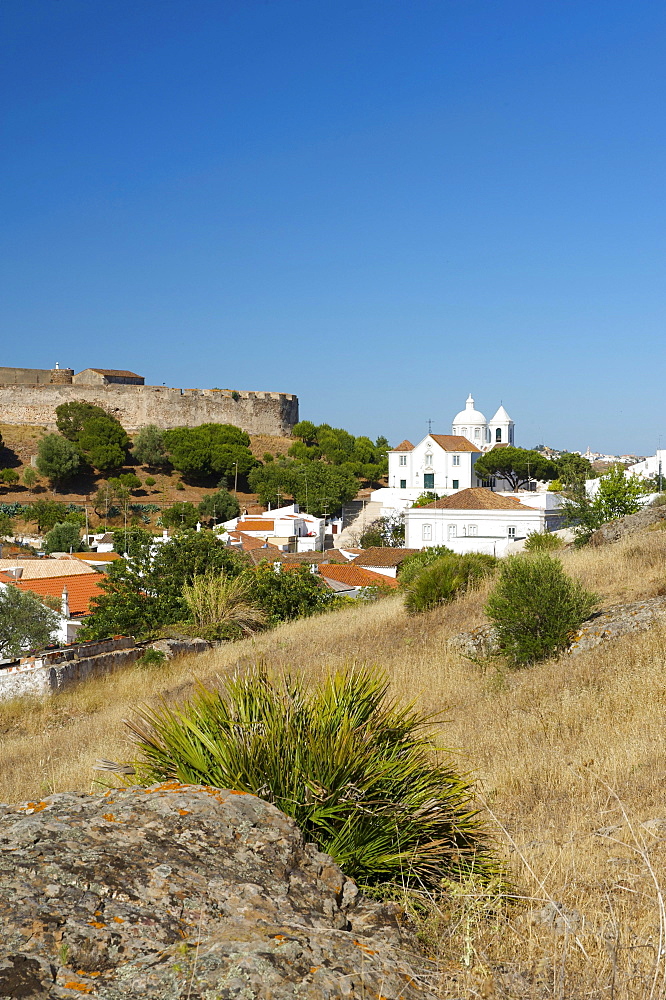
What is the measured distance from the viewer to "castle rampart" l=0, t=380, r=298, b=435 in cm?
6912

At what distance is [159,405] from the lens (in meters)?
72.4

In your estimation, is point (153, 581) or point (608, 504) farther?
point (608, 504)

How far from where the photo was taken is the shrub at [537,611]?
7410 millimetres

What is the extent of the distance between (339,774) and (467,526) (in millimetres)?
36640

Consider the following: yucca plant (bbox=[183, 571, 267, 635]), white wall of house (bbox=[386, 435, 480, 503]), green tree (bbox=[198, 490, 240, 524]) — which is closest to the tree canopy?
white wall of house (bbox=[386, 435, 480, 503])

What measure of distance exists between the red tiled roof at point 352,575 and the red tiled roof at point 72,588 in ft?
26.5

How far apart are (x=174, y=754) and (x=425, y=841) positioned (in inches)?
37.8

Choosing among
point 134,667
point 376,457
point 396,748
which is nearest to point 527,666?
point 396,748

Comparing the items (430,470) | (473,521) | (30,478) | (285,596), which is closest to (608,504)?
(285,596)

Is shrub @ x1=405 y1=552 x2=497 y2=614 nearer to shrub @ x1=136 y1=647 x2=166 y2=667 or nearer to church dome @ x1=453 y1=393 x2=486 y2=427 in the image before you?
shrub @ x1=136 y1=647 x2=166 y2=667

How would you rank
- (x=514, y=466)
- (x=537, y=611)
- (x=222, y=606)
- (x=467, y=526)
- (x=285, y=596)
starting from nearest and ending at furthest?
1. (x=537, y=611)
2. (x=222, y=606)
3. (x=285, y=596)
4. (x=467, y=526)
5. (x=514, y=466)

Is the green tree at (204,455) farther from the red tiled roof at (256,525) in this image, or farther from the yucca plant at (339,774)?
the yucca plant at (339,774)

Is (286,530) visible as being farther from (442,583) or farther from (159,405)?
(442,583)

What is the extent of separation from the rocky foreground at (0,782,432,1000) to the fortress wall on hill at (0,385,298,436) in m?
69.9
